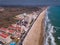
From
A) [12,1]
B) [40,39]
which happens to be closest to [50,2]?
[12,1]

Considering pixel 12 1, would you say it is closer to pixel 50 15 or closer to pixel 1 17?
pixel 1 17

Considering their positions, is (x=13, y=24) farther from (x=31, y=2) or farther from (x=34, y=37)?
(x=31, y=2)

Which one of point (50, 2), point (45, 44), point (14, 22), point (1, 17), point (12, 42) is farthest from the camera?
point (14, 22)

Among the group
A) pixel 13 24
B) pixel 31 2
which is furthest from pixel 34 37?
pixel 31 2

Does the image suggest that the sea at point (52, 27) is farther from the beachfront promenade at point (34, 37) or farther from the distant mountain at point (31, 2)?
the distant mountain at point (31, 2)

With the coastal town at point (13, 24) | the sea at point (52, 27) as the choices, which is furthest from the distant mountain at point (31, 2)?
the coastal town at point (13, 24)

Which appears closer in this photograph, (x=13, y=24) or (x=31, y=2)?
(x=31, y=2)

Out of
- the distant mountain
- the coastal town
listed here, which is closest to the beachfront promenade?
the coastal town
